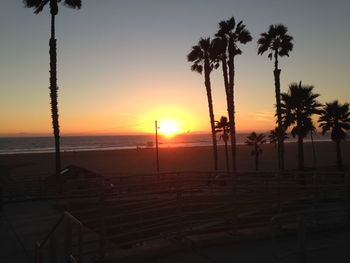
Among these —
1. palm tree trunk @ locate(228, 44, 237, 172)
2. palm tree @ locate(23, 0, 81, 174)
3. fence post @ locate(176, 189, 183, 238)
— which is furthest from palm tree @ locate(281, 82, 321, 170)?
fence post @ locate(176, 189, 183, 238)

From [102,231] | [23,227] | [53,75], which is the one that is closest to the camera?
[102,231]

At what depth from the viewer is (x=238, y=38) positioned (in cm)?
3547

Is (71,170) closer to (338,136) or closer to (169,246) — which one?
(169,246)

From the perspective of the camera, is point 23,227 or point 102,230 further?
point 23,227

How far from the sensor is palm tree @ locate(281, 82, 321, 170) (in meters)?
34.7

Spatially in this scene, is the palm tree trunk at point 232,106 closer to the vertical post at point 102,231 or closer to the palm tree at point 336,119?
the palm tree at point 336,119

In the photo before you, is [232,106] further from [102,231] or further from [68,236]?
[68,236]

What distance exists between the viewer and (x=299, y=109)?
34.9 meters

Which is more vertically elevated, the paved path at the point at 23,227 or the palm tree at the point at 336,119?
the palm tree at the point at 336,119

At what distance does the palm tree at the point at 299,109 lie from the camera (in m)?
34.7

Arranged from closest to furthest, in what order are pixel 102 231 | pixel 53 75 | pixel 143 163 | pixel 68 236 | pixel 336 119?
pixel 68 236 < pixel 102 231 < pixel 53 75 < pixel 336 119 < pixel 143 163

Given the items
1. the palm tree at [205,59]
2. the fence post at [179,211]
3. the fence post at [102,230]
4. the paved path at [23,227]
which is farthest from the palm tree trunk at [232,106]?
the fence post at [102,230]

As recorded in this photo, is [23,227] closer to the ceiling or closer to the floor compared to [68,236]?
closer to the floor

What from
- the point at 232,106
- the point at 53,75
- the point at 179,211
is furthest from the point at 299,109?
the point at 179,211
